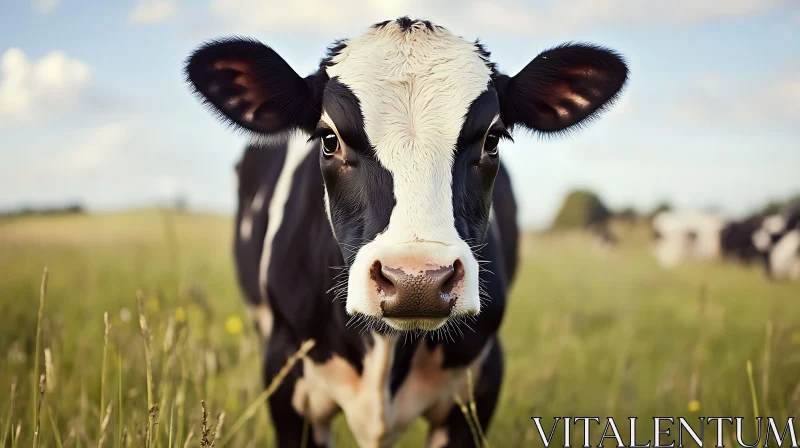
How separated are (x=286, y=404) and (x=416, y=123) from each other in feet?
5.92

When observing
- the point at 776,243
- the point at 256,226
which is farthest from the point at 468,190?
the point at 776,243

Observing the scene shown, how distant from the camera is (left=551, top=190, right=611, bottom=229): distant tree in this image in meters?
26.1

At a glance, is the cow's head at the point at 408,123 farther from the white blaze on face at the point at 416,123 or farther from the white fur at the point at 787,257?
the white fur at the point at 787,257

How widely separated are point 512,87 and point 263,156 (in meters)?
2.75

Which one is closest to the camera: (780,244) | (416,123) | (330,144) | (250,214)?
(416,123)

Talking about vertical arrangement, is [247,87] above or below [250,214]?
above

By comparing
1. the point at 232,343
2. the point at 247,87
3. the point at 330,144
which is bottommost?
the point at 232,343

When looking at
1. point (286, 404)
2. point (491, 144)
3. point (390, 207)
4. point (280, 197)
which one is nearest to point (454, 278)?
point (390, 207)

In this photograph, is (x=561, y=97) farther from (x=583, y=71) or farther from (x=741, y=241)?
(x=741, y=241)

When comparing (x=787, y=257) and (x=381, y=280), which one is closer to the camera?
(x=381, y=280)

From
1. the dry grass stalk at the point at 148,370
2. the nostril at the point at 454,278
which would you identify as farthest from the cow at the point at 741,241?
the dry grass stalk at the point at 148,370

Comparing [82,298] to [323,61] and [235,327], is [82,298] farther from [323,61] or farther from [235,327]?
[323,61]

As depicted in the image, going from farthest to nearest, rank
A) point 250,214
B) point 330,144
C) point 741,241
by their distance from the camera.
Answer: point 741,241 → point 250,214 → point 330,144

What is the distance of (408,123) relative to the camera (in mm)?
2697
